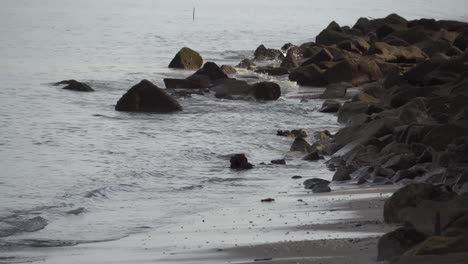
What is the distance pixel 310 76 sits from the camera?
24969 mm

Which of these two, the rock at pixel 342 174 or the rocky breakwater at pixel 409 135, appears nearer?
the rocky breakwater at pixel 409 135

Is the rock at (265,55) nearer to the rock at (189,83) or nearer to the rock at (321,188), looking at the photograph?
the rock at (189,83)

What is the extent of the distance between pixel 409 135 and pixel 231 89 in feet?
34.2

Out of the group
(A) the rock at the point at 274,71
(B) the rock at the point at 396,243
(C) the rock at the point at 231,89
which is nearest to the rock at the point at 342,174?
(B) the rock at the point at 396,243

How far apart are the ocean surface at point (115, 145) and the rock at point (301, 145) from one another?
0.25 meters

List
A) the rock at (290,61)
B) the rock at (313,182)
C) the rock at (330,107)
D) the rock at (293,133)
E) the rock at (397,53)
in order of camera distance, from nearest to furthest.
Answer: the rock at (313,182)
the rock at (293,133)
the rock at (330,107)
the rock at (397,53)
the rock at (290,61)

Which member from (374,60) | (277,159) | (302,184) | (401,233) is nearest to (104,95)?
(374,60)

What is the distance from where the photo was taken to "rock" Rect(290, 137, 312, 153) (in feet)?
48.6

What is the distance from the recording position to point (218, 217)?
9875mm

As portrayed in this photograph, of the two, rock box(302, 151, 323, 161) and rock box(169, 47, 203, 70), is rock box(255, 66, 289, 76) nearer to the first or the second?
rock box(169, 47, 203, 70)

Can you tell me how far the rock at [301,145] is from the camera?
14.8m

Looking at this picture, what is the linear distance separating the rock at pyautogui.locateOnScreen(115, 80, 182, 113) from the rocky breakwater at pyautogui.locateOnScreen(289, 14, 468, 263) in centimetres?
303

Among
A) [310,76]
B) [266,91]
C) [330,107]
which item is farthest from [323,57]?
[330,107]

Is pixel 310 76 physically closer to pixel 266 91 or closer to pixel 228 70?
pixel 266 91
